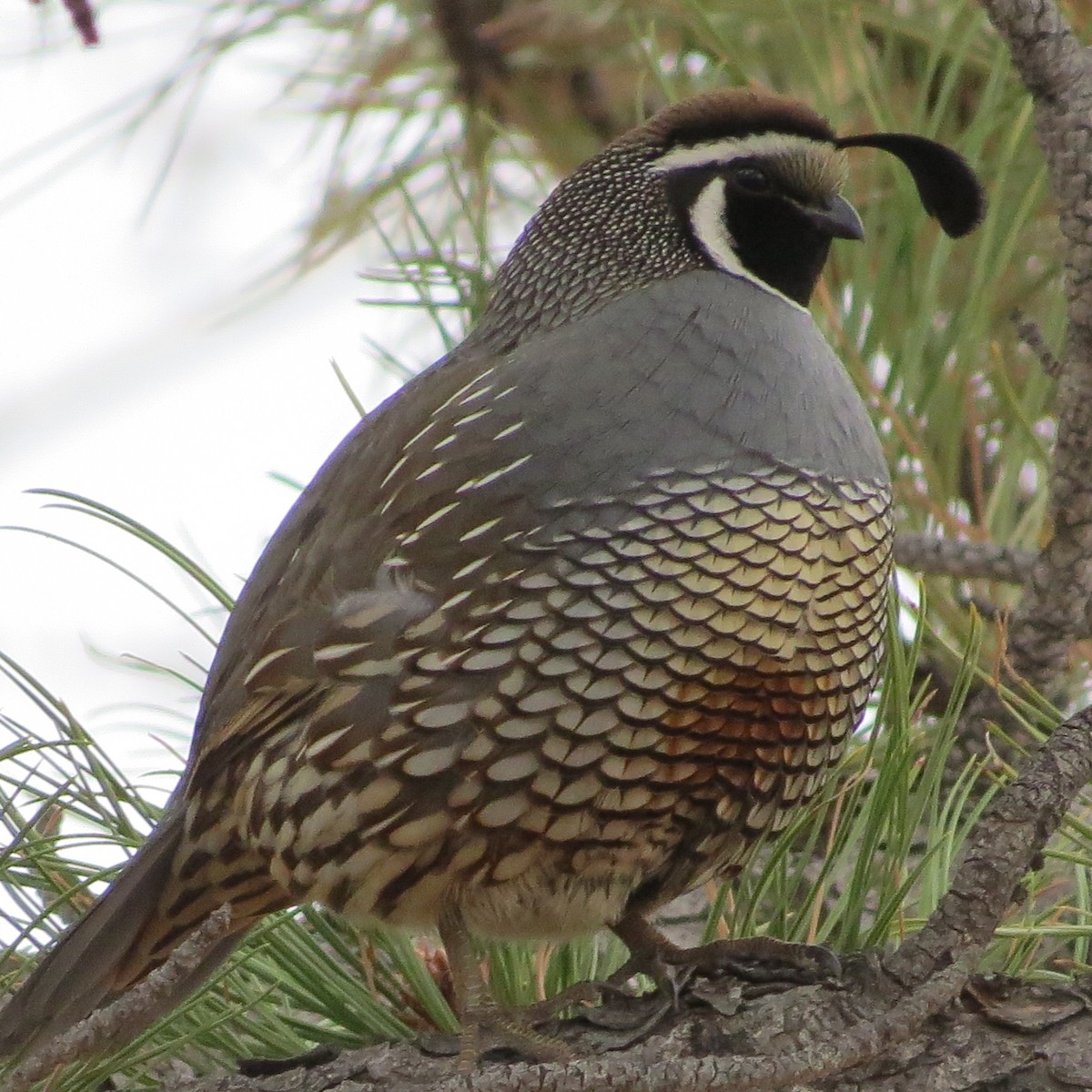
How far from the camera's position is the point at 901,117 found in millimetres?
2820

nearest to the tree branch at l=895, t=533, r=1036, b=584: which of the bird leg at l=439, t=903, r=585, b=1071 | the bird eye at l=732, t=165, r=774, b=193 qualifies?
the bird eye at l=732, t=165, r=774, b=193

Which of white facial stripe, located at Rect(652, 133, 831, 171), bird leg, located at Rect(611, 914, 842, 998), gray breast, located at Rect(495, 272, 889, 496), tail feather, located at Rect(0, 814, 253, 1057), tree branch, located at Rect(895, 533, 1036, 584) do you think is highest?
white facial stripe, located at Rect(652, 133, 831, 171)

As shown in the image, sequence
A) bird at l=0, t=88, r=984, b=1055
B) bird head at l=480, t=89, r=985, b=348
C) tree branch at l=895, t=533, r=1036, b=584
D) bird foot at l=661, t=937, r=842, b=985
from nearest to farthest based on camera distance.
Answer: bird foot at l=661, t=937, r=842, b=985, bird at l=0, t=88, r=984, b=1055, tree branch at l=895, t=533, r=1036, b=584, bird head at l=480, t=89, r=985, b=348

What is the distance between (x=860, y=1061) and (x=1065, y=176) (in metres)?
0.92

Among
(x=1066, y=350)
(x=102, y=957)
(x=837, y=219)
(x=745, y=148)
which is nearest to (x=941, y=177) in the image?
(x=837, y=219)

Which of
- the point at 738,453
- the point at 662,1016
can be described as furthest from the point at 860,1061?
the point at 738,453

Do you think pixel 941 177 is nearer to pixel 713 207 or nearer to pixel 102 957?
pixel 713 207

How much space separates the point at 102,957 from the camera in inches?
85.0

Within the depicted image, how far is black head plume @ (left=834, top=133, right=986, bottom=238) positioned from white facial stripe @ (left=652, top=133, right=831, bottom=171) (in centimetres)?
4

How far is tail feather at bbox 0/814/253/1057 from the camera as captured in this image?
2029 mm

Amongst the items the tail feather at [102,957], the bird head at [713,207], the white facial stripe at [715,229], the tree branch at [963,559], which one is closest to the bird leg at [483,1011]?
the tail feather at [102,957]

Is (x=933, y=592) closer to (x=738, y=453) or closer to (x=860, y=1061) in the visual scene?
(x=738, y=453)

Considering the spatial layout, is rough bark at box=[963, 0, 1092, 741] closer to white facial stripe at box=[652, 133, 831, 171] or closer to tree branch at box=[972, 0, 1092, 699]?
tree branch at box=[972, 0, 1092, 699]

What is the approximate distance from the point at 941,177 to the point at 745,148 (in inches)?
9.9
